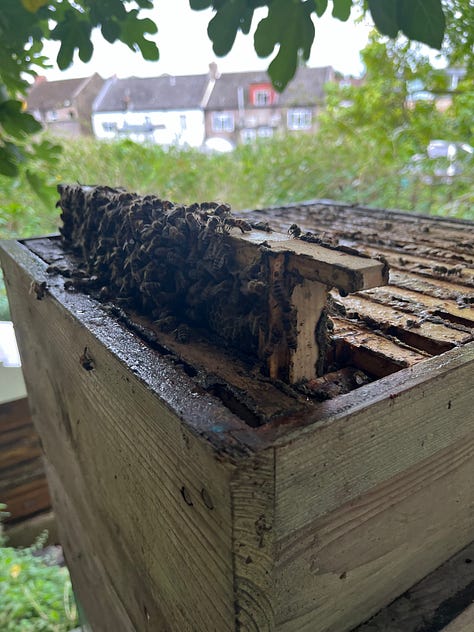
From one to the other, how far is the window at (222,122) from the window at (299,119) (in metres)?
0.95

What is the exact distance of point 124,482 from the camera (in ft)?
3.52

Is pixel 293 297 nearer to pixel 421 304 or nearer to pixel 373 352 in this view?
pixel 373 352

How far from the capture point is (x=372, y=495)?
33.8 inches

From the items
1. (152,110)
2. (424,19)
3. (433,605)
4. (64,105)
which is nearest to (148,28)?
(424,19)

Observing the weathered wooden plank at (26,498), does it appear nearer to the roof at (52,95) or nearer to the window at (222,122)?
the roof at (52,95)

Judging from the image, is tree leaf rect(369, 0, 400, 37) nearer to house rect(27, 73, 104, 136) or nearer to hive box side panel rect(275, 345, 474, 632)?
hive box side panel rect(275, 345, 474, 632)

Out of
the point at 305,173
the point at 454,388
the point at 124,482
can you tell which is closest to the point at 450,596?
the point at 454,388

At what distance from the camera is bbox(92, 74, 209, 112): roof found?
20.3 feet

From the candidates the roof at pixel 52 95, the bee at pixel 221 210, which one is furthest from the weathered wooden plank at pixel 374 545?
the roof at pixel 52 95

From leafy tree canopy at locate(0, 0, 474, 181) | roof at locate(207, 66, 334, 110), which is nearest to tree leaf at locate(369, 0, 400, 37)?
leafy tree canopy at locate(0, 0, 474, 181)

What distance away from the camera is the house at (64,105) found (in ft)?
17.5

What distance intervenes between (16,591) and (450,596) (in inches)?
133

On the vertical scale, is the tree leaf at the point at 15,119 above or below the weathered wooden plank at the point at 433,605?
above

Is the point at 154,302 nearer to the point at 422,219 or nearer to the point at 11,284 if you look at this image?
the point at 11,284
